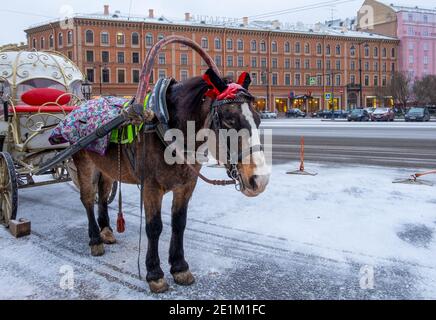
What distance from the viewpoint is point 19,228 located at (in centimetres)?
577

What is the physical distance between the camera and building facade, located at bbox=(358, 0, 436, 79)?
8100 centimetres

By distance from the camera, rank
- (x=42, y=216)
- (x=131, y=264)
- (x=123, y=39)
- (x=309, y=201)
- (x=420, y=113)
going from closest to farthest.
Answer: (x=131, y=264) → (x=42, y=216) → (x=309, y=201) → (x=420, y=113) → (x=123, y=39)

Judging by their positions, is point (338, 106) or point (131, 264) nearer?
point (131, 264)

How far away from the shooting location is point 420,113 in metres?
40.2

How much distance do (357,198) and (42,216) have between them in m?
5.58

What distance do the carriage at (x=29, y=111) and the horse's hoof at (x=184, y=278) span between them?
9.75 ft

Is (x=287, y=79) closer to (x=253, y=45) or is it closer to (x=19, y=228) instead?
(x=253, y=45)

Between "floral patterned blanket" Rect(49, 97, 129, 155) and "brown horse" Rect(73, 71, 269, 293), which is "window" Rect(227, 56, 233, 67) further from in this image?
"brown horse" Rect(73, 71, 269, 293)

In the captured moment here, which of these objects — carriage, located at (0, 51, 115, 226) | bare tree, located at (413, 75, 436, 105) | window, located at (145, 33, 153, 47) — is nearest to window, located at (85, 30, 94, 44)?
window, located at (145, 33, 153, 47)

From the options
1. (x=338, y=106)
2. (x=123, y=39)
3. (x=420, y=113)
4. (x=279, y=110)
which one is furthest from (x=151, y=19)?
(x=420, y=113)

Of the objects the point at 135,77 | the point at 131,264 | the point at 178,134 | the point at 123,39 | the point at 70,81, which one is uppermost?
the point at 123,39

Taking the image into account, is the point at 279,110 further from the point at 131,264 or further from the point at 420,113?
the point at 131,264

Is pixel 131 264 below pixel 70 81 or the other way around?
below

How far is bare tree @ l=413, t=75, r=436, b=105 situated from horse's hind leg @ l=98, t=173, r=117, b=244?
60447 mm
